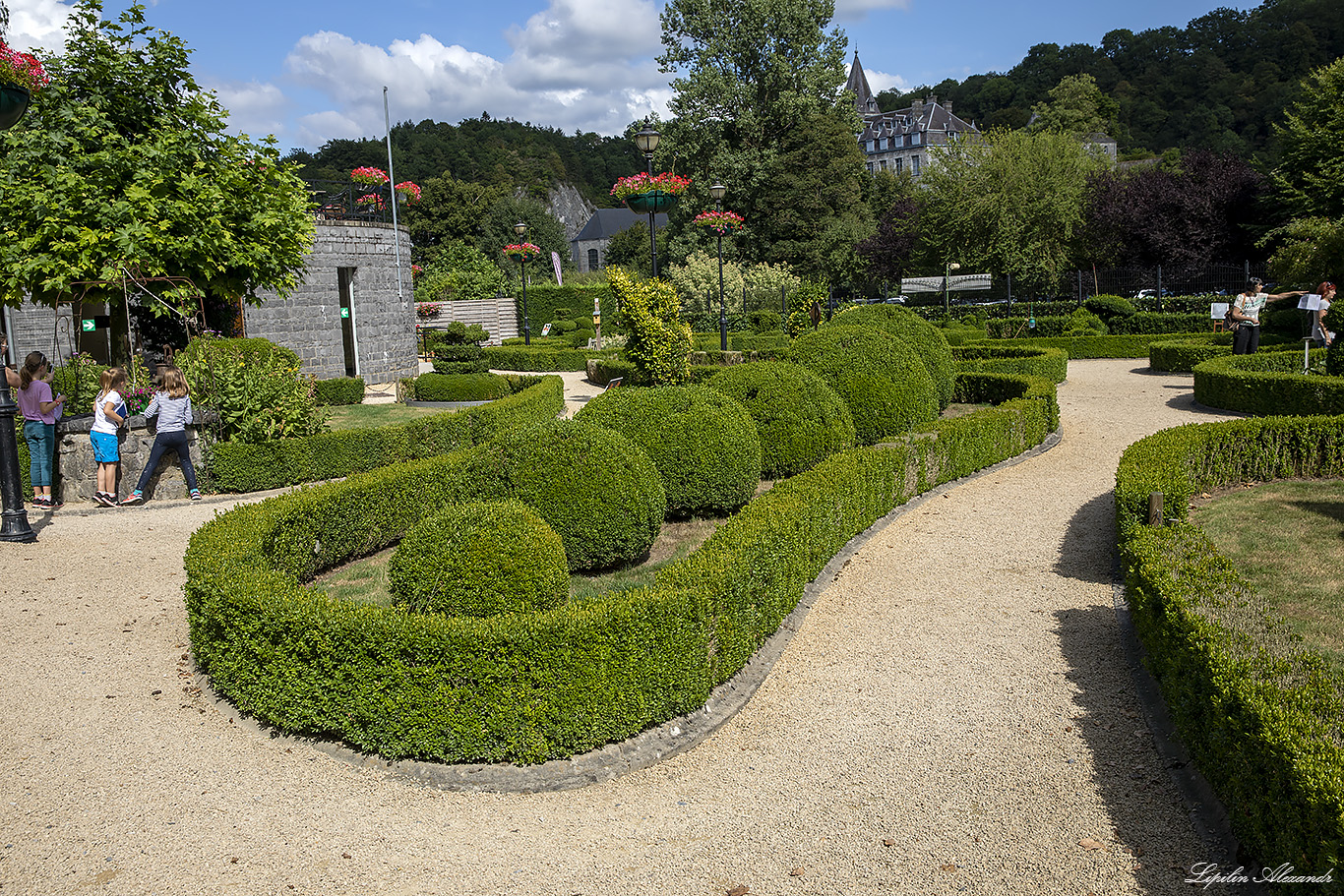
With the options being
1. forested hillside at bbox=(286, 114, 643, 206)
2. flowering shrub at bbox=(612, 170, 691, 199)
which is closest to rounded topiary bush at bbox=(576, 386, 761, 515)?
flowering shrub at bbox=(612, 170, 691, 199)

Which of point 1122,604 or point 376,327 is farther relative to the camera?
point 376,327

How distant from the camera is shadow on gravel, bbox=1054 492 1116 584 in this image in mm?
7312

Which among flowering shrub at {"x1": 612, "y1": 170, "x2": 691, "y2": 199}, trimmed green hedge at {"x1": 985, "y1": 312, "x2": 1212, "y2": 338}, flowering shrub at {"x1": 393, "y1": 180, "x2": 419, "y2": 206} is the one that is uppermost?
flowering shrub at {"x1": 393, "y1": 180, "x2": 419, "y2": 206}

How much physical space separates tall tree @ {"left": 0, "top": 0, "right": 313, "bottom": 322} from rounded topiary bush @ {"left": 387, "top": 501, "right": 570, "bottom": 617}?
878 centimetres

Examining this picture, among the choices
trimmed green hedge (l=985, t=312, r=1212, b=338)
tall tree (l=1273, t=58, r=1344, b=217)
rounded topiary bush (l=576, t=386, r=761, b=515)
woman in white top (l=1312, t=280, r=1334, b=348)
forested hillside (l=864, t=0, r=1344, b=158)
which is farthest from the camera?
forested hillside (l=864, t=0, r=1344, b=158)

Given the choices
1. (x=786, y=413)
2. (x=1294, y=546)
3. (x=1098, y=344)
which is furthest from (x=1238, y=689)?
(x=1098, y=344)

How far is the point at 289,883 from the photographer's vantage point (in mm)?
3646

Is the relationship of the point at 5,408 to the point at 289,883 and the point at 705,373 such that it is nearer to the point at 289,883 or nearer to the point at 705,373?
the point at 289,883

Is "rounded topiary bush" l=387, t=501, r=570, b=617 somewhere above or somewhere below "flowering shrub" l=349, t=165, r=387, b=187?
below

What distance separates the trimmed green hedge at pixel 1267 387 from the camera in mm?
11738

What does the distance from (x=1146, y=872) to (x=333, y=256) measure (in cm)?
1955

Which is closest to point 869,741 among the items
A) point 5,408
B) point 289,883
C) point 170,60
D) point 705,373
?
point 289,883

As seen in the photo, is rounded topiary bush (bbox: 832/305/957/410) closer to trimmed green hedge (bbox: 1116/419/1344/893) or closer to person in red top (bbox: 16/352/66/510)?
trimmed green hedge (bbox: 1116/419/1344/893)

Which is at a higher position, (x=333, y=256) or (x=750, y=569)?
(x=333, y=256)
